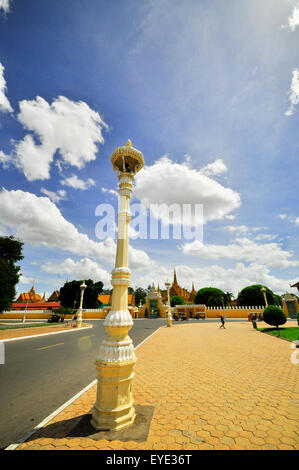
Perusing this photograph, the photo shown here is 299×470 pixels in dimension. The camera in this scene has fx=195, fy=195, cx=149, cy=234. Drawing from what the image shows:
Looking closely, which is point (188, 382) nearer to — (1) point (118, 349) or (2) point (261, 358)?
(1) point (118, 349)

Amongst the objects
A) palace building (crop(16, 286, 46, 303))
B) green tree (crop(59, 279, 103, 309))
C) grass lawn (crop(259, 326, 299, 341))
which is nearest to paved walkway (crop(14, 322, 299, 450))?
grass lawn (crop(259, 326, 299, 341))

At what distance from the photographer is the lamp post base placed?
9.84ft

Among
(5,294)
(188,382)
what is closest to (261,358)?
(188,382)

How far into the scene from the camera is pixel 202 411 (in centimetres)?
353

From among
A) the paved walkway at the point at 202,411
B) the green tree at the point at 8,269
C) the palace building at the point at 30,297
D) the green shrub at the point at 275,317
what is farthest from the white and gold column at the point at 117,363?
the palace building at the point at 30,297

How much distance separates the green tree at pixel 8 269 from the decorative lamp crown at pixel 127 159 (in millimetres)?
23811

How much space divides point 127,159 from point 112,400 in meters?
4.57

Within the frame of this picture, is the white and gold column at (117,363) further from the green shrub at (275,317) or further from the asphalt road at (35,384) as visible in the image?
the green shrub at (275,317)

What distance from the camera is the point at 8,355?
840 centimetres

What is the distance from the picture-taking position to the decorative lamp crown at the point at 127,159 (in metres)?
4.29

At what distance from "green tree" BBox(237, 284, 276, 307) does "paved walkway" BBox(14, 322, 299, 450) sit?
4312 cm
